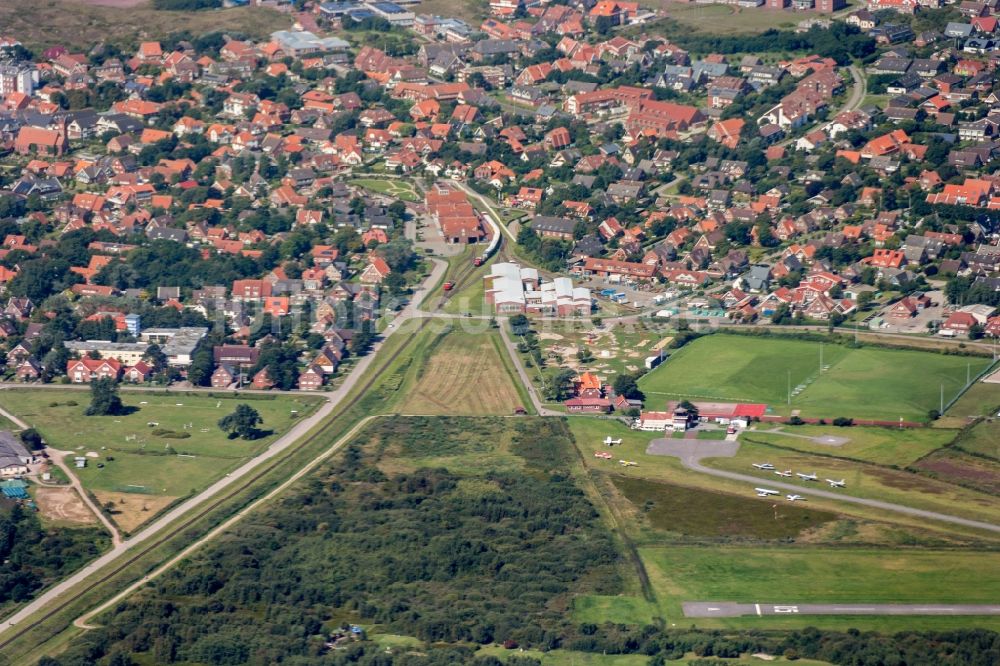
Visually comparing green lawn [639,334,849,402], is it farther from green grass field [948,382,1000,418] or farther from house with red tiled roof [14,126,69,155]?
house with red tiled roof [14,126,69,155]

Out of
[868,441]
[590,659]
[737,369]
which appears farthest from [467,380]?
[590,659]

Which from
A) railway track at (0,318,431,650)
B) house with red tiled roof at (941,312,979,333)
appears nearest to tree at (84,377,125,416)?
railway track at (0,318,431,650)

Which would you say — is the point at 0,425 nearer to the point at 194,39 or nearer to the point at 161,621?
the point at 161,621

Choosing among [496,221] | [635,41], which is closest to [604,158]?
[496,221]

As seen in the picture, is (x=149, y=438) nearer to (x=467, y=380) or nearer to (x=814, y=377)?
(x=467, y=380)

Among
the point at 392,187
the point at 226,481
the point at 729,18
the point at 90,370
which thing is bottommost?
the point at 226,481

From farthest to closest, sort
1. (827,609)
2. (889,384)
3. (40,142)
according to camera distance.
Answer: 1. (40,142)
2. (889,384)
3. (827,609)

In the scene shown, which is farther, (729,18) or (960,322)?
(729,18)
